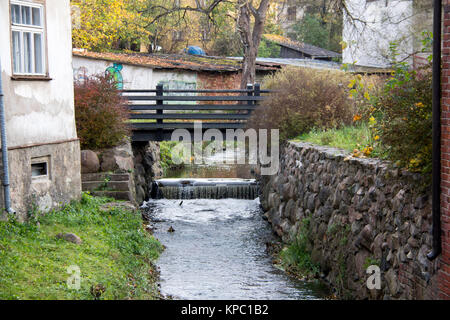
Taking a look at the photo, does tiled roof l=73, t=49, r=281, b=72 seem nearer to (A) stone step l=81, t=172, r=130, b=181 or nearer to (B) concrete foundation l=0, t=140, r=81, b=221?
(A) stone step l=81, t=172, r=130, b=181

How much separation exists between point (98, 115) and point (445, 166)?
410 inches

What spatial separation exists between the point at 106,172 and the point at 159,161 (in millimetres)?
9817

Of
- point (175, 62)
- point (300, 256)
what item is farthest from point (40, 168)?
point (175, 62)

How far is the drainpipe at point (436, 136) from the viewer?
20.4ft

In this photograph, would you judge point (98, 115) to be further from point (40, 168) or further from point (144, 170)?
point (144, 170)

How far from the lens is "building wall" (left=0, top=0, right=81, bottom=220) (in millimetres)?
9547

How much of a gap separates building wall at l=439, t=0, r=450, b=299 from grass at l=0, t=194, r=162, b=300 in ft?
12.8

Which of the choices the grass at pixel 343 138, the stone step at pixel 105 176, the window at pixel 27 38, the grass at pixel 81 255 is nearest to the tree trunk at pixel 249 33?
the grass at pixel 343 138

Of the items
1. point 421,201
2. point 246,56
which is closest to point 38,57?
point 421,201

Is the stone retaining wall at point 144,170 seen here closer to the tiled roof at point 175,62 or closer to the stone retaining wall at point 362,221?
the stone retaining wall at point 362,221

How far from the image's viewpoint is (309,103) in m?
15.4

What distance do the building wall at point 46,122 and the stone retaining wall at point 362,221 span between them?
4886mm

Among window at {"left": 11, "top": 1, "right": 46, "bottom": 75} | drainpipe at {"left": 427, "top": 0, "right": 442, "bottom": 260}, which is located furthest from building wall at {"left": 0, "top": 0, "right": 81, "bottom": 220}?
drainpipe at {"left": 427, "top": 0, "right": 442, "bottom": 260}

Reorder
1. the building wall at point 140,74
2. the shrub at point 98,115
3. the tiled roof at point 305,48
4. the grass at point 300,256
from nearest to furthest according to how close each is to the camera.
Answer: the grass at point 300,256, the shrub at point 98,115, the building wall at point 140,74, the tiled roof at point 305,48
